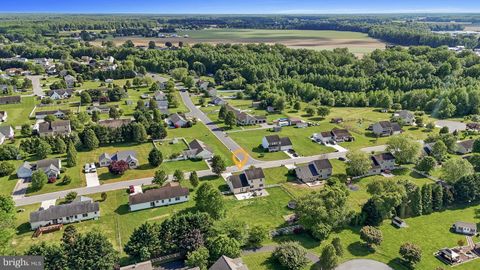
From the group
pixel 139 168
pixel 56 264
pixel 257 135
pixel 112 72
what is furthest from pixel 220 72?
pixel 56 264

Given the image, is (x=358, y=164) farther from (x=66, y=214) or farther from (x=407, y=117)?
(x=66, y=214)

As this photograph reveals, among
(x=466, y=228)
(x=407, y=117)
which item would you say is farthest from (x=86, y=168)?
(x=407, y=117)

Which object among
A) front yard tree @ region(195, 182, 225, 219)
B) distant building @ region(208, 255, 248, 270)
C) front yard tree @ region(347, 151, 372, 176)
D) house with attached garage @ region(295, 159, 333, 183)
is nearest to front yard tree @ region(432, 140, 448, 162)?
front yard tree @ region(347, 151, 372, 176)

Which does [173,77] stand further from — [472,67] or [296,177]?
[472,67]

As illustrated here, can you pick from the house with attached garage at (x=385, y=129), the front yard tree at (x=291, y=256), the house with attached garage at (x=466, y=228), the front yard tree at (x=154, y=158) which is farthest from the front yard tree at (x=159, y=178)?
the house with attached garage at (x=385, y=129)

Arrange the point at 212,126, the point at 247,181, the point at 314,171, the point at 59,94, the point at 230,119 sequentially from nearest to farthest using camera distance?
the point at 247,181 → the point at 314,171 → the point at 230,119 → the point at 212,126 → the point at 59,94

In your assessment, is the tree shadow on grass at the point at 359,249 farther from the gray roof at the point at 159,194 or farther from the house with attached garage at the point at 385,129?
the house with attached garage at the point at 385,129
